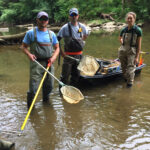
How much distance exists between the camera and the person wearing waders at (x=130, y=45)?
513cm

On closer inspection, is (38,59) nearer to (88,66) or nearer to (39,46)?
(39,46)

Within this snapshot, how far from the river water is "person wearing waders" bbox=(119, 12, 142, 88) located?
621 millimetres

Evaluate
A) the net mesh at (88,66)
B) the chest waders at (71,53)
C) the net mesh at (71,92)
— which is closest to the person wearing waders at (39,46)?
the net mesh at (71,92)

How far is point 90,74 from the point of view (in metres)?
5.13

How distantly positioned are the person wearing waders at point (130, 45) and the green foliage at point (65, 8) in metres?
25.1

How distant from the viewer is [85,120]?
12.7ft

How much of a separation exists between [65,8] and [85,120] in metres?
36.3

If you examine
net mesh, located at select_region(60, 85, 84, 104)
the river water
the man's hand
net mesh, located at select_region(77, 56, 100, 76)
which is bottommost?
the river water

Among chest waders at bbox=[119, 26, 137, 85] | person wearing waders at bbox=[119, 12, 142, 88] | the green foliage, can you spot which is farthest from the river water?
the green foliage

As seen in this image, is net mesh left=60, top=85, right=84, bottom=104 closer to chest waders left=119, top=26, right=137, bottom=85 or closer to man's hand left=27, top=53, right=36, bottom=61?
man's hand left=27, top=53, right=36, bottom=61

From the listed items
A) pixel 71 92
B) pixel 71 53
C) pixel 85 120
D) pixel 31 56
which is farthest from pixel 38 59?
pixel 85 120

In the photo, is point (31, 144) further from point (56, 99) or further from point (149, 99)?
point (149, 99)

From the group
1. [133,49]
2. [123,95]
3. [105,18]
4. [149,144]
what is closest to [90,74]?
[123,95]

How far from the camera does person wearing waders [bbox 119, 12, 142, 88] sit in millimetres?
5129
